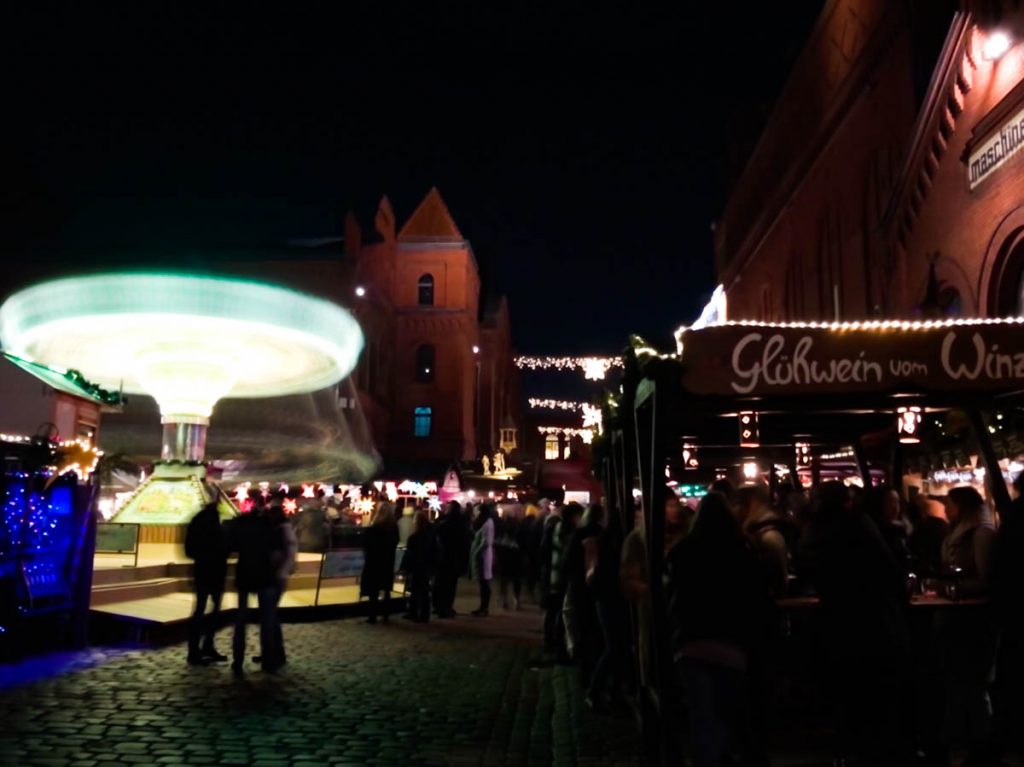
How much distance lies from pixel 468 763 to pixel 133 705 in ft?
11.1

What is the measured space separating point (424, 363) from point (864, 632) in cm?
4751

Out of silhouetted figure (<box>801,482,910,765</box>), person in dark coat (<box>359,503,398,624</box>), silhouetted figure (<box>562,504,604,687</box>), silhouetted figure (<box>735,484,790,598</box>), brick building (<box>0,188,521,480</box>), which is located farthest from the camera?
brick building (<box>0,188,521,480</box>)

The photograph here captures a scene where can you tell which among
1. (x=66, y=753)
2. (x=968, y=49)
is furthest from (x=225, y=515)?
(x=968, y=49)

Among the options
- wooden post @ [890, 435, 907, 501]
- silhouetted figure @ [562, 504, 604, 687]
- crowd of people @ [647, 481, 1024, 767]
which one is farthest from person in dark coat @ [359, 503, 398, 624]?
crowd of people @ [647, 481, 1024, 767]

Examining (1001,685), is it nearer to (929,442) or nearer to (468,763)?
(468,763)

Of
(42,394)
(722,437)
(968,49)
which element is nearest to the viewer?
(722,437)

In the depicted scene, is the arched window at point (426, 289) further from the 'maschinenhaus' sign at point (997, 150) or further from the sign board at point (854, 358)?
the sign board at point (854, 358)

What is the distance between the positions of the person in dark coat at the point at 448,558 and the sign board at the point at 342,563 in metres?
1.58

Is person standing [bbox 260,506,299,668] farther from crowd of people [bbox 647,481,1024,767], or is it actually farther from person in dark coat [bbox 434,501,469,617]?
person in dark coat [bbox 434,501,469,617]

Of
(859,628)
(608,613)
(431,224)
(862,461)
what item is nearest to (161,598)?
(608,613)

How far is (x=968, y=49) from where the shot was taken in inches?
523

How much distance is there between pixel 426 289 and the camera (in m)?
52.8

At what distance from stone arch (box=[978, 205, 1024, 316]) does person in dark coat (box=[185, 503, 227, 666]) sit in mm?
10355

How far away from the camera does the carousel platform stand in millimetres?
11930
